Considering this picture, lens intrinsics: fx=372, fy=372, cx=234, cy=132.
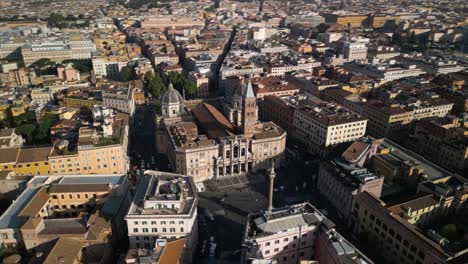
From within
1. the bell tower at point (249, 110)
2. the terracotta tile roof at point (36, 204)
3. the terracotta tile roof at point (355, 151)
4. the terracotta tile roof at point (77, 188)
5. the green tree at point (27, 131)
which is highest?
the bell tower at point (249, 110)

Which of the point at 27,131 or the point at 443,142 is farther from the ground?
the point at 443,142

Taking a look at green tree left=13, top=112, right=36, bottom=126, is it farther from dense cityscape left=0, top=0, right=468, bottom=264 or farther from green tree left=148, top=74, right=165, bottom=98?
green tree left=148, top=74, right=165, bottom=98

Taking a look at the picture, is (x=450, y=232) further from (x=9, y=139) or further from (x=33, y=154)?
(x=9, y=139)

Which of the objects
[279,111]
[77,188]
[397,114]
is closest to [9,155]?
[77,188]

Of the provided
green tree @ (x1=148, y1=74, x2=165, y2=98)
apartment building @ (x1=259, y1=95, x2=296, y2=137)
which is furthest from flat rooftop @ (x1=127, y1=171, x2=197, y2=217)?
green tree @ (x1=148, y1=74, x2=165, y2=98)

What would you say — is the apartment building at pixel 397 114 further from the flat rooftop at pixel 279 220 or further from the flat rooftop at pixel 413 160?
the flat rooftop at pixel 279 220

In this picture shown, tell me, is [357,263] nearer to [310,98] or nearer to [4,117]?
[310,98]

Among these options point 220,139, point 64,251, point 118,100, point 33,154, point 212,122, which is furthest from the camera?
point 118,100

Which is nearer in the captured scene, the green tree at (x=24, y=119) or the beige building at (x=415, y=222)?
the beige building at (x=415, y=222)

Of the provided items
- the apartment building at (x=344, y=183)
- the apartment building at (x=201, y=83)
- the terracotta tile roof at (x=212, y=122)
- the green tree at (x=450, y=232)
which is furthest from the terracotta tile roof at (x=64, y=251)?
the apartment building at (x=201, y=83)
